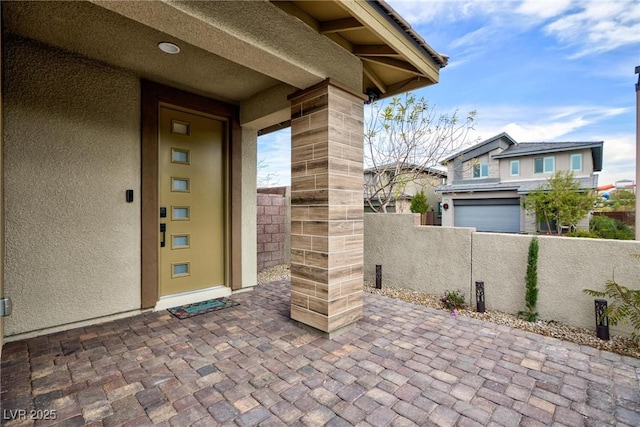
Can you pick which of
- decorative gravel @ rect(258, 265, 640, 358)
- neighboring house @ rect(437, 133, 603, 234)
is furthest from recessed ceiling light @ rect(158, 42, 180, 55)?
neighboring house @ rect(437, 133, 603, 234)

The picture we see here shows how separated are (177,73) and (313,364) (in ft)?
12.1

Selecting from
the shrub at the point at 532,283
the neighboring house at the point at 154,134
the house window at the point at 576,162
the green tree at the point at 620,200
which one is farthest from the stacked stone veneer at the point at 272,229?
the green tree at the point at 620,200

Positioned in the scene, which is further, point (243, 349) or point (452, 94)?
point (452, 94)

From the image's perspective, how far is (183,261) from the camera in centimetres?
401

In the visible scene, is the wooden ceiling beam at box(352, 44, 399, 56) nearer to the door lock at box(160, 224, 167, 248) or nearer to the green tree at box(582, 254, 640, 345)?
the green tree at box(582, 254, 640, 345)

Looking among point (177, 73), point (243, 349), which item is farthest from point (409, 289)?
point (177, 73)

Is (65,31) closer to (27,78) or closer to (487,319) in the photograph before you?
(27,78)

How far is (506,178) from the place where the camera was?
1468cm

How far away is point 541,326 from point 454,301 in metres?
0.99

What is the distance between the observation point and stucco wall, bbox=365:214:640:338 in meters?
3.15

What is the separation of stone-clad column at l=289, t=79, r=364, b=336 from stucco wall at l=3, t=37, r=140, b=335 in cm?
210

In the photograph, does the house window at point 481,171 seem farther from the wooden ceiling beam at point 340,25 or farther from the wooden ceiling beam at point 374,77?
the wooden ceiling beam at point 340,25

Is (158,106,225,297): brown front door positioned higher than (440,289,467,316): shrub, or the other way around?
(158,106,225,297): brown front door

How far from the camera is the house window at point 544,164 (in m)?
13.6
